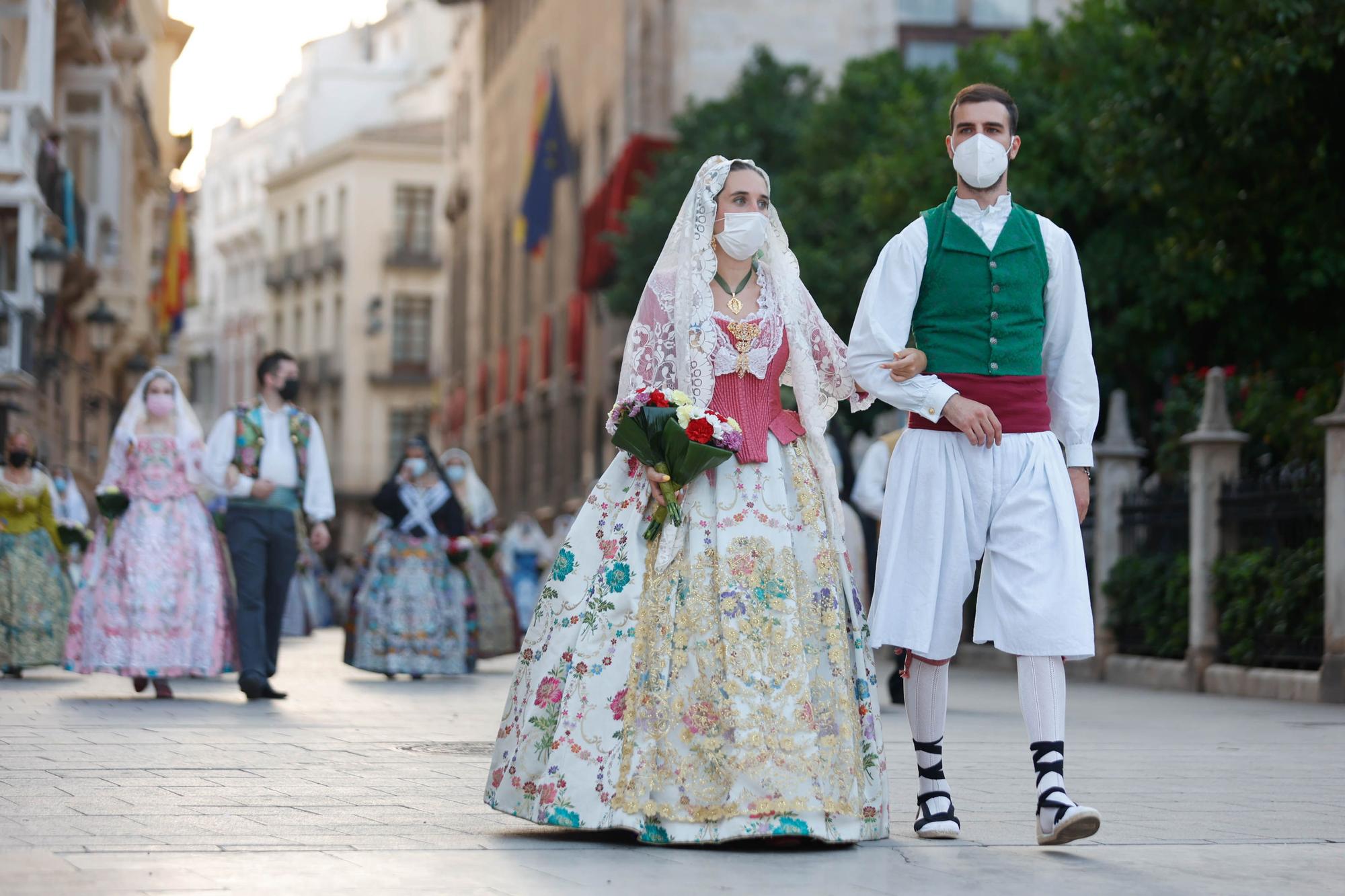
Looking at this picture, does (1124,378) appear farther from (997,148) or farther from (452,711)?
(997,148)

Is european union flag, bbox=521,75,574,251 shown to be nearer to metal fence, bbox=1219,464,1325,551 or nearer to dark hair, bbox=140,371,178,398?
metal fence, bbox=1219,464,1325,551

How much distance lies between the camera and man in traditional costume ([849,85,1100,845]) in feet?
22.1

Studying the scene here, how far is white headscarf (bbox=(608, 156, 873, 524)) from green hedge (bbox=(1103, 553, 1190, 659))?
1020cm

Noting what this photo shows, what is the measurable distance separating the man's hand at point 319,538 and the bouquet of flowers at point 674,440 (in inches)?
260

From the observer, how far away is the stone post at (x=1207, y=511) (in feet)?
54.1

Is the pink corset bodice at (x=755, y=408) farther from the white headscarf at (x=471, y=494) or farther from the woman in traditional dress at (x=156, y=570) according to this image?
the white headscarf at (x=471, y=494)

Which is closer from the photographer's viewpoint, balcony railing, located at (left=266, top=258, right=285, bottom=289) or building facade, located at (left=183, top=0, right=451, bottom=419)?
balcony railing, located at (left=266, top=258, right=285, bottom=289)

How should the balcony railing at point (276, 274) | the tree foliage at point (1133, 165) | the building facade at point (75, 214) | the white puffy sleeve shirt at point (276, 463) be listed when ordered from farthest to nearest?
1. the balcony railing at point (276, 274)
2. the building facade at point (75, 214)
3. the tree foliage at point (1133, 165)
4. the white puffy sleeve shirt at point (276, 463)

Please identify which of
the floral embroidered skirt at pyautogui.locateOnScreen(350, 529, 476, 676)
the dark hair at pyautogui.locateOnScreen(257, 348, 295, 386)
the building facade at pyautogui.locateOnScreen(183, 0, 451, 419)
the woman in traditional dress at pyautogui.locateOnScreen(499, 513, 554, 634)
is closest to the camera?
the dark hair at pyautogui.locateOnScreen(257, 348, 295, 386)

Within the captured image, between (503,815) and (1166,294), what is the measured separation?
16827 mm

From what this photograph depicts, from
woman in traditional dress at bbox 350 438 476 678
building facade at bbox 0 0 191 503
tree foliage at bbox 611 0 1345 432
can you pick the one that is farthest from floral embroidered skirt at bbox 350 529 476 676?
building facade at bbox 0 0 191 503

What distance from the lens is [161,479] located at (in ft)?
45.9

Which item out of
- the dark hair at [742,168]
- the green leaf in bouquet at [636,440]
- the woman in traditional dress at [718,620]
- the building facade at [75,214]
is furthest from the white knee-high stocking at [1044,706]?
the building facade at [75,214]

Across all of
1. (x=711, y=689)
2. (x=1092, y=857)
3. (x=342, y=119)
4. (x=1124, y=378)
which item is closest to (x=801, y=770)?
(x=711, y=689)
